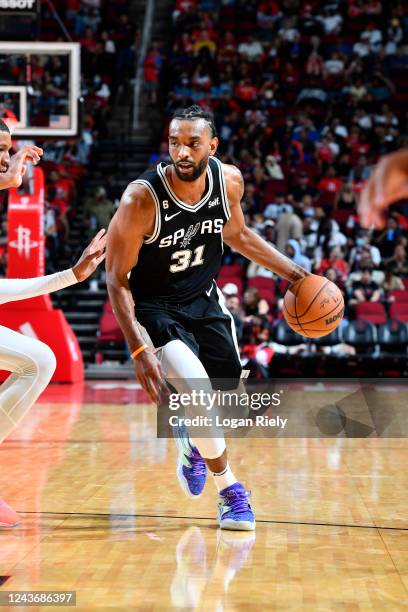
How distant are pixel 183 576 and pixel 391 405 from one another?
629 cm

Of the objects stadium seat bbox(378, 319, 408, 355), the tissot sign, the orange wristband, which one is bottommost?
stadium seat bbox(378, 319, 408, 355)

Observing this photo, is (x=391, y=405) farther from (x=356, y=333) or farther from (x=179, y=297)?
(x=179, y=297)

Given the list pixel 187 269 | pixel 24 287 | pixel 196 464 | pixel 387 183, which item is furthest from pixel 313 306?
pixel 387 183

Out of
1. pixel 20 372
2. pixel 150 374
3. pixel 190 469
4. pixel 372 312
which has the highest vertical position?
pixel 150 374

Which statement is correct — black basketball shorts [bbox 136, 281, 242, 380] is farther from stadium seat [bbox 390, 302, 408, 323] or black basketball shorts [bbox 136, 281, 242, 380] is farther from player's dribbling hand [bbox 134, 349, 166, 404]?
stadium seat [bbox 390, 302, 408, 323]

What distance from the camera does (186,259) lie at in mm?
4566

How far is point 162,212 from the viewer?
4.42m

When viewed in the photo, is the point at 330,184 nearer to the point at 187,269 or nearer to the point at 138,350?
the point at 187,269

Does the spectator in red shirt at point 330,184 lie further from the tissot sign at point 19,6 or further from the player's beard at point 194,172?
the player's beard at point 194,172

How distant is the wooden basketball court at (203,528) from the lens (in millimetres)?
3260

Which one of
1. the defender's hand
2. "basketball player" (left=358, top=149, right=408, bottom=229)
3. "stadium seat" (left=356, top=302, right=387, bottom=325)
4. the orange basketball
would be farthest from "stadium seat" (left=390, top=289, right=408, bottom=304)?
"basketball player" (left=358, top=149, right=408, bottom=229)

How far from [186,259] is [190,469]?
1061mm

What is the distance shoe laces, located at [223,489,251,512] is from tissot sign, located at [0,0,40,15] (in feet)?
23.0

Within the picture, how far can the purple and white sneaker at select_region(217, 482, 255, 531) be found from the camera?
4.21m
